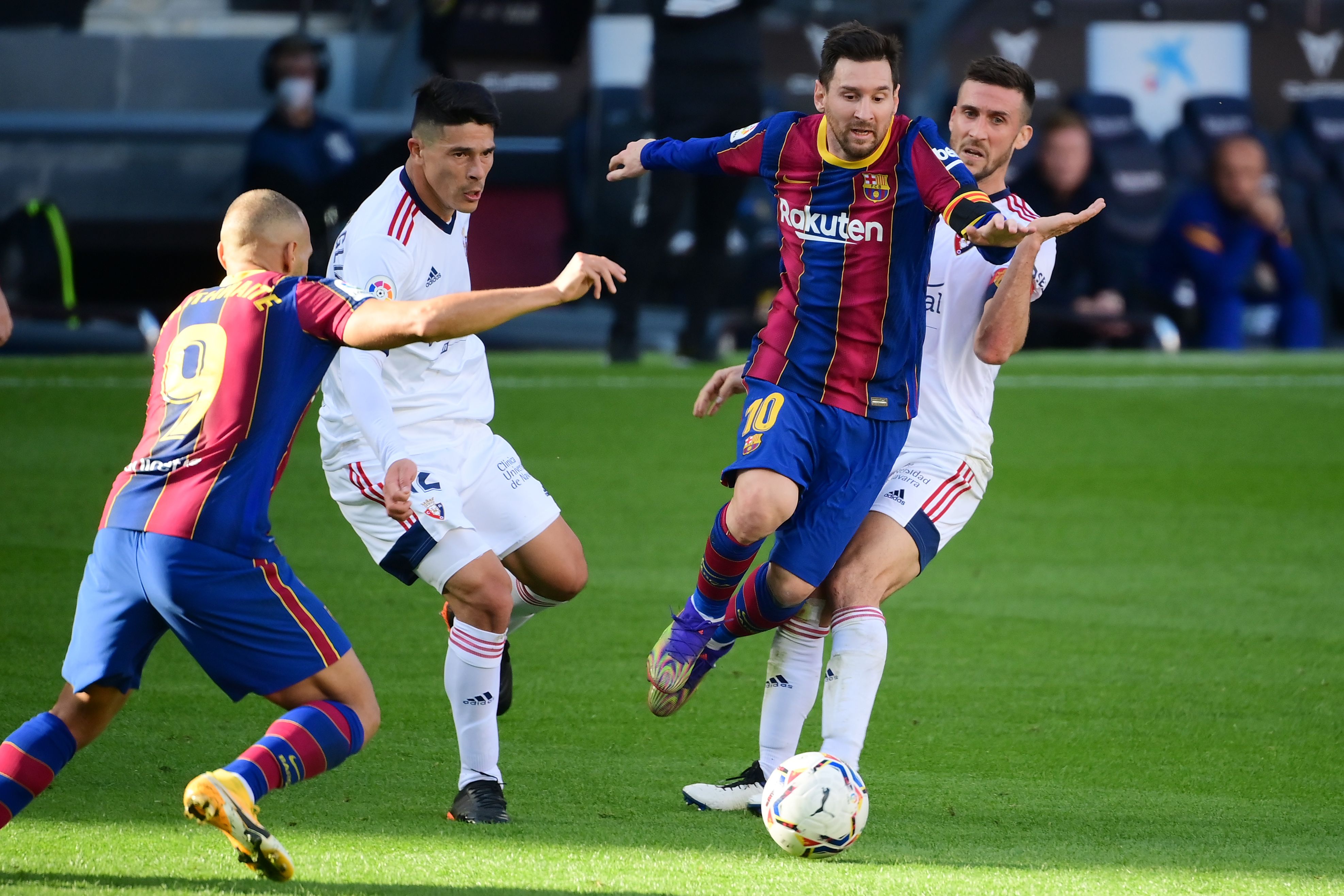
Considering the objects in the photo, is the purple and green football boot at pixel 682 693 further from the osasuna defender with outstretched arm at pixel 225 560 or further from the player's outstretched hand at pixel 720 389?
the osasuna defender with outstretched arm at pixel 225 560

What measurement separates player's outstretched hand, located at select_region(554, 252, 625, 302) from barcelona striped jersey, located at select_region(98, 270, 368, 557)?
48 centimetres

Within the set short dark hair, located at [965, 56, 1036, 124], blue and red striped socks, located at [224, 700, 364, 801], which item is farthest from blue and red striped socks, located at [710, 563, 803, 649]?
short dark hair, located at [965, 56, 1036, 124]

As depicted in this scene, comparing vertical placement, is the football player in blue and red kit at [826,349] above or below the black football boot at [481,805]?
above

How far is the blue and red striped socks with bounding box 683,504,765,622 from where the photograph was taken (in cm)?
467

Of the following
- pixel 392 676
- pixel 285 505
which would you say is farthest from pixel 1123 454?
pixel 392 676

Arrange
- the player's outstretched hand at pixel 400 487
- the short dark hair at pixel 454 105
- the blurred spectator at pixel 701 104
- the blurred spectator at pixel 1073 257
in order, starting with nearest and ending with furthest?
the player's outstretched hand at pixel 400 487
the short dark hair at pixel 454 105
the blurred spectator at pixel 701 104
the blurred spectator at pixel 1073 257

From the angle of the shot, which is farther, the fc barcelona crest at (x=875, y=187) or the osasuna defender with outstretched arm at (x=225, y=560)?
the fc barcelona crest at (x=875, y=187)

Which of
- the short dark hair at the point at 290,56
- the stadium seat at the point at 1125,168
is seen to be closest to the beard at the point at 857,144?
the short dark hair at the point at 290,56

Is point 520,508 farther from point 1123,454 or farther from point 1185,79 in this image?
point 1185,79

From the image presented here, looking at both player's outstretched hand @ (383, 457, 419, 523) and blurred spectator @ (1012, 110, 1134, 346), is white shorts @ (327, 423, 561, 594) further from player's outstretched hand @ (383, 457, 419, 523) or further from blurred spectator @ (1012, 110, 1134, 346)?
blurred spectator @ (1012, 110, 1134, 346)

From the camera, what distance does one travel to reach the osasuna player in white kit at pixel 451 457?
15.1 feet

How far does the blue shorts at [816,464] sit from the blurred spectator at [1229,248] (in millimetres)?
9420

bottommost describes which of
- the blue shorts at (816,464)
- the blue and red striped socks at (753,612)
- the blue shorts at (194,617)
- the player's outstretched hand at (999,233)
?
the blue and red striped socks at (753,612)

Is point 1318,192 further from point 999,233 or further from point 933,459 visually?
point 999,233
